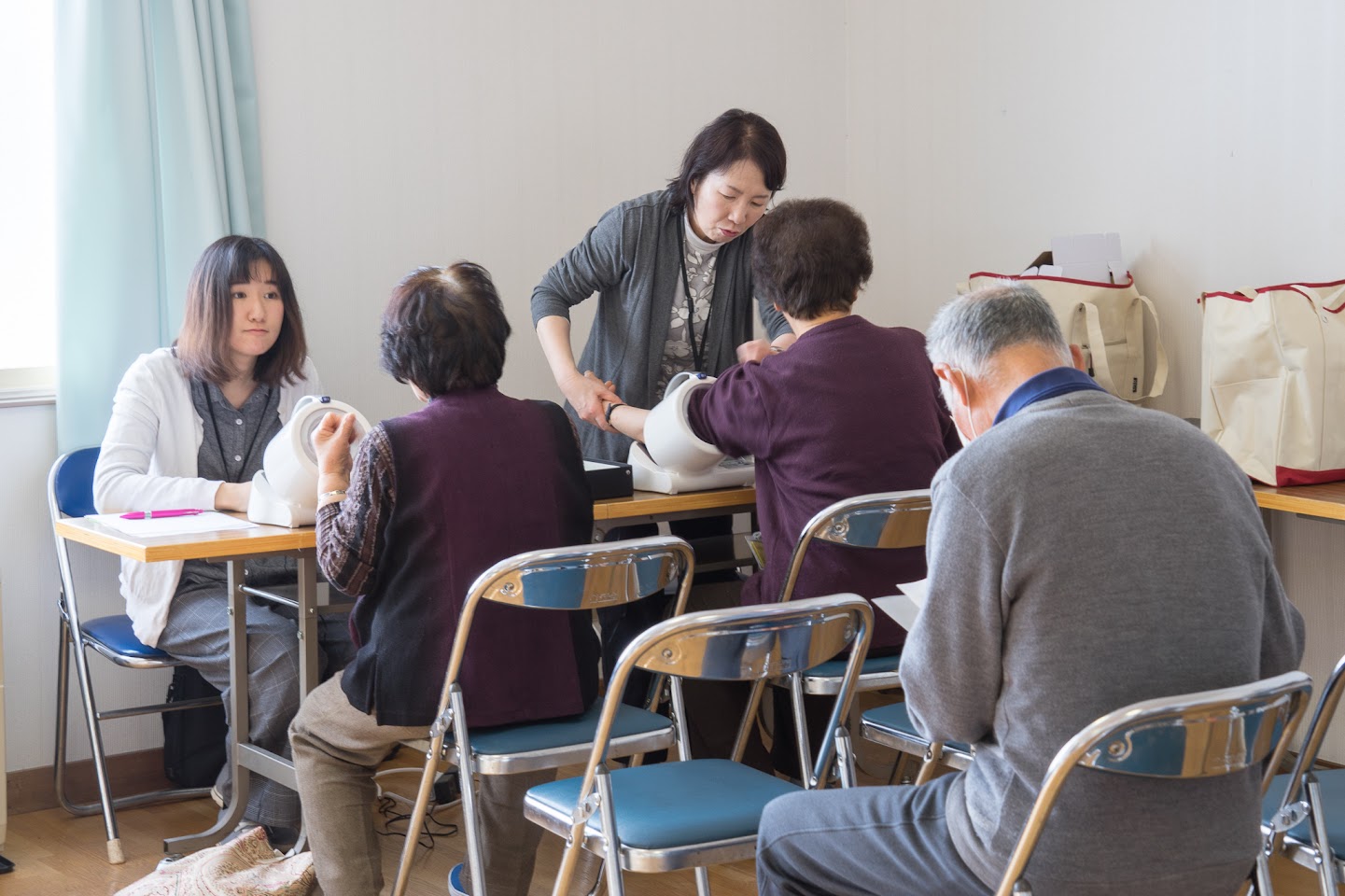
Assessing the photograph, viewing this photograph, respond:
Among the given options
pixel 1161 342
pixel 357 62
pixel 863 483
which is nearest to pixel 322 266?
pixel 357 62

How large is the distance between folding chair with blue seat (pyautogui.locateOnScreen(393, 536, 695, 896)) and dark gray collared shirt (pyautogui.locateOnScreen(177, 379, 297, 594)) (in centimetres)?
92

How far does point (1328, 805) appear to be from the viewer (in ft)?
5.76

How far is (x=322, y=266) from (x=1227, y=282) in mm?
2211

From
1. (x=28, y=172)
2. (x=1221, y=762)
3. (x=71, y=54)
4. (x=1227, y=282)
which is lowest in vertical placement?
(x=1221, y=762)

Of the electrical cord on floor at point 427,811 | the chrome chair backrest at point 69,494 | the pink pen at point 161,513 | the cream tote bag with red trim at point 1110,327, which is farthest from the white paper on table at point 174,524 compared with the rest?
the cream tote bag with red trim at point 1110,327

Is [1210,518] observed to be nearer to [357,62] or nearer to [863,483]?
[863,483]

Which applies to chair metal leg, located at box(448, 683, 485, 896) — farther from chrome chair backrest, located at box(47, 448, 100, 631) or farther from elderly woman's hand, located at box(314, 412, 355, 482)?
chrome chair backrest, located at box(47, 448, 100, 631)

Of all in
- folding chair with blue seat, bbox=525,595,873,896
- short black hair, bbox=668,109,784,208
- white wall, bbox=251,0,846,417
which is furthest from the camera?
white wall, bbox=251,0,846,417

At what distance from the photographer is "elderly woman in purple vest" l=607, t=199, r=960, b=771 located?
7.39 feet

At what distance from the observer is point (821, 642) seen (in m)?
1.69

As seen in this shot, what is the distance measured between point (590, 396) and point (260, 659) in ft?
2.73

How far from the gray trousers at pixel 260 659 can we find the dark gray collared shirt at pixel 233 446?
0.04m

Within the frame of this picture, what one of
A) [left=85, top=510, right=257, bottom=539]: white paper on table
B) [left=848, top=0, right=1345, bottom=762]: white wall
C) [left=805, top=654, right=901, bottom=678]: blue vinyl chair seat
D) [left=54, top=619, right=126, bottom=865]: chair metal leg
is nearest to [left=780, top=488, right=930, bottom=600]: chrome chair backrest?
[left=805, top=654, right=901, bottom=678]: blue vinyl chair seat

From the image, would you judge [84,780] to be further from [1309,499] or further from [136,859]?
[1309,499]
